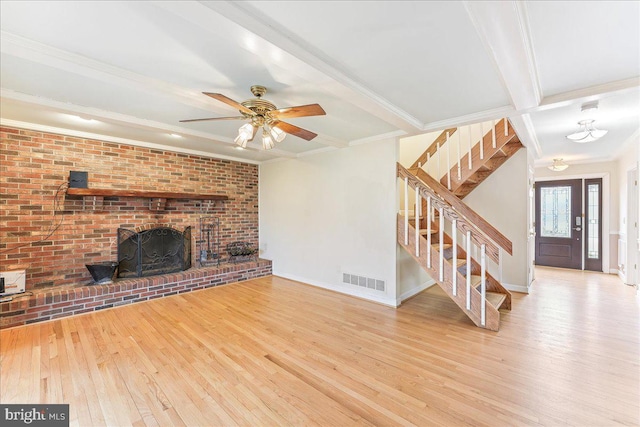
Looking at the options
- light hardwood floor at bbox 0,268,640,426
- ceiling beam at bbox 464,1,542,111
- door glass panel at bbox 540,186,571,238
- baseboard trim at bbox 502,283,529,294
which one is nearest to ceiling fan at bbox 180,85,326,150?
ceiling beam at bbox 464,1,542,111

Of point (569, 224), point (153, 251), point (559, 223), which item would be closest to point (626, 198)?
point (569, 224)

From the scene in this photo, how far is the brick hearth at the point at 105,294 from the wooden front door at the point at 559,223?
693 cm

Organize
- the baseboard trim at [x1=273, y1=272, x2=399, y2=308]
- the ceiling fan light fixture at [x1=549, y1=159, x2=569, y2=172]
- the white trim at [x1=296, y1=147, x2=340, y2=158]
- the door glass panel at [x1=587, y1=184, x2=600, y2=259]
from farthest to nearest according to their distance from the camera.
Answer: the door glass panel at [x1=587, y1=184, x2=600, y2=259] < the ceiling fan light fixture at [x1=549, y1=159, x2=569, y2=172] < the white trim at [x1=296, y1=147, x2=340, y2=158] < the baseboard trim at [x1=273, y1=272, x2=399, y2=308]

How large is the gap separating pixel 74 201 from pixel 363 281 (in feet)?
14.1

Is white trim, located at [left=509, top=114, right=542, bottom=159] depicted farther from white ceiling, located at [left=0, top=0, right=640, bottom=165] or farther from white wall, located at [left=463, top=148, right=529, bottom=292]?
white wall, located at [left=463, top=148, right=529, bottom=292]

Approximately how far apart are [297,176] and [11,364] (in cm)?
414

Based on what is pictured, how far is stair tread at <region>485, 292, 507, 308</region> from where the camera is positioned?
3420 millimetres

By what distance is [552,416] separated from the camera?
1755 millimetres

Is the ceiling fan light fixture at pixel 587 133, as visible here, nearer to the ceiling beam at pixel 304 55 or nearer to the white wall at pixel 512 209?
the white wall at pixel 512 209

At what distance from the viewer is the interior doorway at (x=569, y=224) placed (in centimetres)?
589

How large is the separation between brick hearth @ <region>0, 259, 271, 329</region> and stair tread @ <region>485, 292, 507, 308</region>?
4.01 metres

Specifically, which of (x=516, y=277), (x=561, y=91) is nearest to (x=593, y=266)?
(x=516, y=277)

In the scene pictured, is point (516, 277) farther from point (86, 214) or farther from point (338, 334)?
point (86, 214)

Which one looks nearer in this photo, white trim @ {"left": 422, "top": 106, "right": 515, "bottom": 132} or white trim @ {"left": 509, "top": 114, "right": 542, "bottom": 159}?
white trim @ {"left": 422, "top": 106, "right": 515, "bottom": 132}
